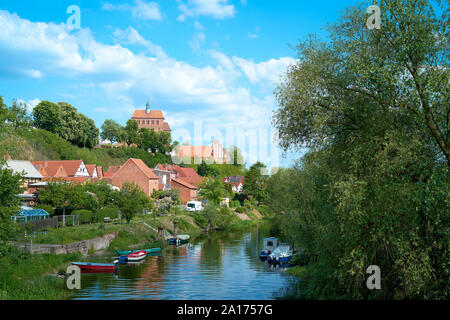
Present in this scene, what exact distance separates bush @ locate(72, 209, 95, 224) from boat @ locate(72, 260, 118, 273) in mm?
18326

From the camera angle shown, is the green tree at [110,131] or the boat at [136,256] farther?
the green tree at [110,131]

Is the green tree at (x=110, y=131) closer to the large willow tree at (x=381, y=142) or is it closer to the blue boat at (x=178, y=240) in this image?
the blue boat at (x=178, y=240)

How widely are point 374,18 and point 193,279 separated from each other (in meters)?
24.7

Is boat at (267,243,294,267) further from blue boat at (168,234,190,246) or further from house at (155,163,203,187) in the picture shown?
house at (155,163,203,187)

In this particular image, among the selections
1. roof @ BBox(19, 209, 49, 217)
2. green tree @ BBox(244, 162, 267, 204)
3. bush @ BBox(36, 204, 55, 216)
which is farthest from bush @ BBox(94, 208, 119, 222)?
green tree @ BBox(244, 162, 267, 204)

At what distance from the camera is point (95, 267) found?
35.9 meters

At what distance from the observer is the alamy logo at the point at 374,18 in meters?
16.6

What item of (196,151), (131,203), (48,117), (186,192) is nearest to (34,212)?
(131,203)

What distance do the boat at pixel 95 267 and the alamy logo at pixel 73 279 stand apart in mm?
2024

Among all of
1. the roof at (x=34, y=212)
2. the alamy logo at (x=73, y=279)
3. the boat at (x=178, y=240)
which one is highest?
the roof at (x=34, y=212)

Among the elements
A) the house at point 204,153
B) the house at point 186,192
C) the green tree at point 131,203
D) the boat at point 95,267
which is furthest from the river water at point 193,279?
the house at point 204,153

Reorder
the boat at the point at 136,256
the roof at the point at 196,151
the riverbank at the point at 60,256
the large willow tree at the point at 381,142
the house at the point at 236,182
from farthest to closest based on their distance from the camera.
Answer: the roof at the point at 196,151
the house at the point at 236,182
the boat at the point at 136,256
the riverbank at the point at 60,256
the large willow tree at the point at 381,142
